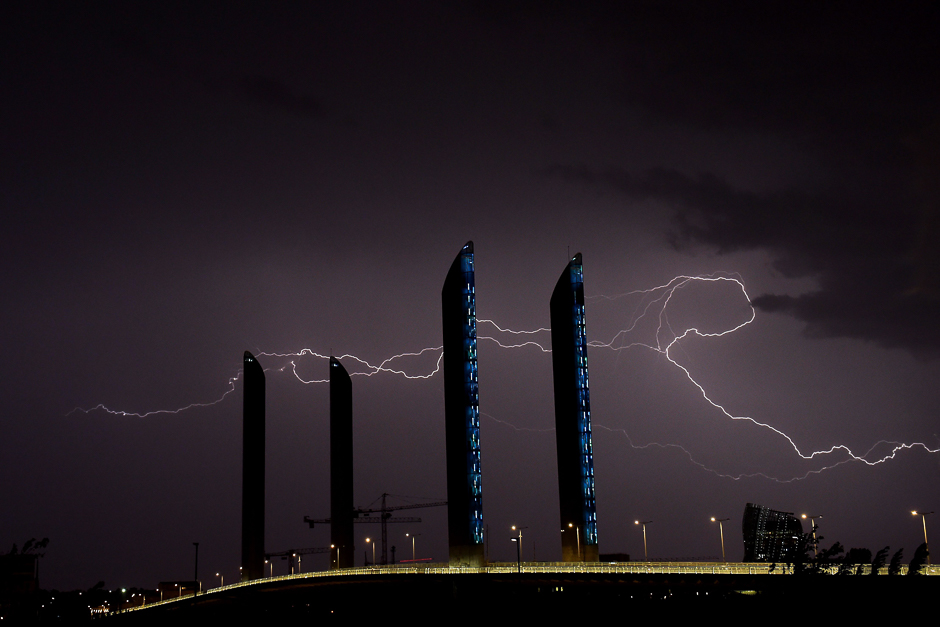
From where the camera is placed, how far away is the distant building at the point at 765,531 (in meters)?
99.4

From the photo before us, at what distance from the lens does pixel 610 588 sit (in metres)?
73.1

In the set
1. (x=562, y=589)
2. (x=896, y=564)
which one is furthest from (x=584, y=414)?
(x=896, y=564)

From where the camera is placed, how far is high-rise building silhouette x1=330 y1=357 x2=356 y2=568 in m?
130

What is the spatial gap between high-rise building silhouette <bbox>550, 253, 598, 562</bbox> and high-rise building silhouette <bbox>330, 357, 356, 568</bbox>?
39474 mm

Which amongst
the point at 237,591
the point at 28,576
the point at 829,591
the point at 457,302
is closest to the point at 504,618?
the point at 829,591

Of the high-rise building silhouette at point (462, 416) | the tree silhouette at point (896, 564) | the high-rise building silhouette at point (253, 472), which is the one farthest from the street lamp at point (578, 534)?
the high-rise building silhouette at point (253, 472)

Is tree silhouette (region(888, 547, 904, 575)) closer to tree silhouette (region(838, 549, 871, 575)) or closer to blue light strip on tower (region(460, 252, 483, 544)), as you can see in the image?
tree silhouette (region(838, 549, 871, 575))

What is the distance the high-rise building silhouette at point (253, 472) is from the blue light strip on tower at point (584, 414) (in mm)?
53915

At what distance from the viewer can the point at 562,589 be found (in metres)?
83.4

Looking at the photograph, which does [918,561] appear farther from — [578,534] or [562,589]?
[578,534]

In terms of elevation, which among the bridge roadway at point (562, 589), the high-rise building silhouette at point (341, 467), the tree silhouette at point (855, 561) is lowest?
the bridge roadway at point (562, 589)

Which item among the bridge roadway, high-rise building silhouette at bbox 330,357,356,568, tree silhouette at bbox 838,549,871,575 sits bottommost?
the bridge roadway

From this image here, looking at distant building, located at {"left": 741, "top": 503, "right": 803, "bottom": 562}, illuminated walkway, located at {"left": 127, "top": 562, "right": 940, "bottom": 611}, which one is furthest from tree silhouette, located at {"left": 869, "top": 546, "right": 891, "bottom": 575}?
distant building, located at {"left": 741, "top": 503, "right": 803, "bottom": 562}

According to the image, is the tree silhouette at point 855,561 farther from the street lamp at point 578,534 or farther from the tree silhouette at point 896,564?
the street lamp at point 578,534
